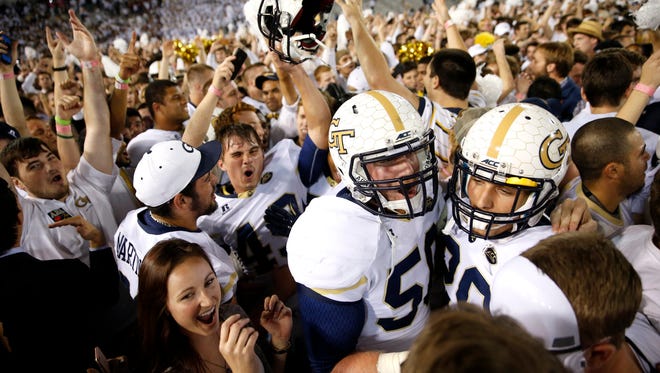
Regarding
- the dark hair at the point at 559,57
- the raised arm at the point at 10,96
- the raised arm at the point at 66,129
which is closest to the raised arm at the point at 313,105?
the raised arm at the point at 66,129

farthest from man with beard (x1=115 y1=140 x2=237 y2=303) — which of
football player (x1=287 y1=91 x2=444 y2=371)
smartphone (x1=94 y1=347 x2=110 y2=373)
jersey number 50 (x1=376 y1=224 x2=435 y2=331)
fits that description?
jersey number 50 (x1=376 y1=224 x2=435 y2=331)

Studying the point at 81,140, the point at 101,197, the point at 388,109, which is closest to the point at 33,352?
the point at 101,197

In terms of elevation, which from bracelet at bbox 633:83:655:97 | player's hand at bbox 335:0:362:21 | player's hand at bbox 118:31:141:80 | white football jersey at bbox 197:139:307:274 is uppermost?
player's hand at bbox 335:0:362:21

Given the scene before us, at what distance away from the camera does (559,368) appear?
2.57 feet

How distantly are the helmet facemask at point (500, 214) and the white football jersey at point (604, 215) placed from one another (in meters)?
0.55

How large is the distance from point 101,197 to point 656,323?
9.99ft

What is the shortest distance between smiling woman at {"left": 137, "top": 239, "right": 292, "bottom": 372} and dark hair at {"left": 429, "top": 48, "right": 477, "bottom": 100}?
2.24m

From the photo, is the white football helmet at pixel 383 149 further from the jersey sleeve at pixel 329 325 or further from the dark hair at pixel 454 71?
the dark hair at pixel 454 71

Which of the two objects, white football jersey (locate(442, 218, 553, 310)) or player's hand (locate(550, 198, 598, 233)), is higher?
player's hand (locate(550, 198, 598, 233))

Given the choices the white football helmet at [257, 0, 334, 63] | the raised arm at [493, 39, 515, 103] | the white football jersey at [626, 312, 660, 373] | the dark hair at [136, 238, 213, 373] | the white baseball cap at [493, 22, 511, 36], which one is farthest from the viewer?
the white baseball cap at [493, 22, 511, 36]

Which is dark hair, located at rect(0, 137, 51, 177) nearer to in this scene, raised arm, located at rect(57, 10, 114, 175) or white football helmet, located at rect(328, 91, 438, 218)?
raised arm, located at rect(57, 10, 114, 175)

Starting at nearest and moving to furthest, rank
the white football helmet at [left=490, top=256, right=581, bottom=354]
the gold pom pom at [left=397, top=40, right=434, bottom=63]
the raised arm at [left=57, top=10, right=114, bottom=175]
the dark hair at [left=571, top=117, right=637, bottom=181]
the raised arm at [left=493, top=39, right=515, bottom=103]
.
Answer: the white football helmet at [left=490, top=256, right=581, bottom=354] → the dark hair at [left=571, top=117, right=637, bottom=181] → the raised arm at [left=57, top=10, right=114, bottom=175] → the raised arm at [left=493, top=39, right=515, bottom=103] → the gold pom pom at [left=397, top=40, right=434, bottom=63]

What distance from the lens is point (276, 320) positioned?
69.1 inches

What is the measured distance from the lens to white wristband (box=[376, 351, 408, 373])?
4.42 ft
